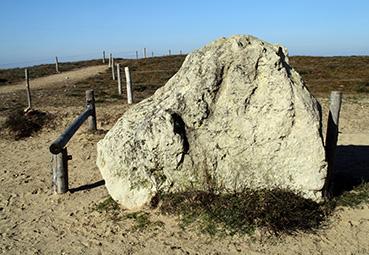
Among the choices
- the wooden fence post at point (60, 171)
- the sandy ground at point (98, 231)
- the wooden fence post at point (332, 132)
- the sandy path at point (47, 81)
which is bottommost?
the sandy path at point (47, 81)

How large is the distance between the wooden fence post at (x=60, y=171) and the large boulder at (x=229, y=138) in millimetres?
1257

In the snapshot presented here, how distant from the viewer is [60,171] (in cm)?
818

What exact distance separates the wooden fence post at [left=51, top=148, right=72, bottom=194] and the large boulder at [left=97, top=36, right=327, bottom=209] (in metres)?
1.26

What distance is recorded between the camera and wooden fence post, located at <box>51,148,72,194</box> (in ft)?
26.7

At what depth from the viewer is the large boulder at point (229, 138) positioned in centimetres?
683

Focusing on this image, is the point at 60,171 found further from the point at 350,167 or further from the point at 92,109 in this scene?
the point at 350,167

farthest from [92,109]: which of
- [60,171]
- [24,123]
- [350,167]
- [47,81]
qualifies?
[47,81]

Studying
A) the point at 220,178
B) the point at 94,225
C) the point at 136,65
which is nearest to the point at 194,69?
the point at 220,178

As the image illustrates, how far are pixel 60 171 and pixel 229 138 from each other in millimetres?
3290

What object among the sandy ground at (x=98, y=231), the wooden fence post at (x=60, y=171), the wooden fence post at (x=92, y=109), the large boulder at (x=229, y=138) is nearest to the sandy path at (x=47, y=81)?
the wooden fence post at (x=92, y=109)

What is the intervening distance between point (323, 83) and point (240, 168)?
20867mm

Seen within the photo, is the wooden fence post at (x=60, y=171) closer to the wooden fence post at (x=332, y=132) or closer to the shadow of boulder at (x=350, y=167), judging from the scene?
the wooden fence post at (x=332, y=132)

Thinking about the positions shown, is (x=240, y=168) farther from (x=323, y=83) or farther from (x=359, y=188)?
(x=323, y=83)

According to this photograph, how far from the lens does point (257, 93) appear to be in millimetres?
7102
